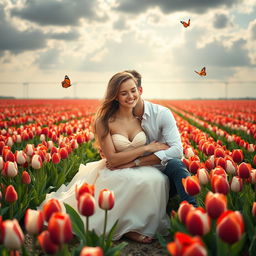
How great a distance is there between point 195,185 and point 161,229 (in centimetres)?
108

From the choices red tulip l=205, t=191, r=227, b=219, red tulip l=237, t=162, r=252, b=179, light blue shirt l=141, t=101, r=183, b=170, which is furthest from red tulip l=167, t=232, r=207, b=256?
light blue shirt l=141, t=101, r=183, b=170

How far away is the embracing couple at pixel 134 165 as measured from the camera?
130 inches

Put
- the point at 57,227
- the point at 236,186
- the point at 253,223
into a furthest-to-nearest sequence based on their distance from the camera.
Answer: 1. the point at 236,186
2. the point at 253,223
3. the point at 57,227

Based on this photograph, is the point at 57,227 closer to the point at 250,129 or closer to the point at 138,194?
the point at 138,194

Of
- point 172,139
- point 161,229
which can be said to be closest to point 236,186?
point 161,229

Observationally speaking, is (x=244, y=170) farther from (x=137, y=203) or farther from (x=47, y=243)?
(x=47, y=243)

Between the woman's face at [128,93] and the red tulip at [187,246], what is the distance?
250 centimetres

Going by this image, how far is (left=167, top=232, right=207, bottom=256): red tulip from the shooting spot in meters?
1.35

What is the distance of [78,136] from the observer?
5820 mm

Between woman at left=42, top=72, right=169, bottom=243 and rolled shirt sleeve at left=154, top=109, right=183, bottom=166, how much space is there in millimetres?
111

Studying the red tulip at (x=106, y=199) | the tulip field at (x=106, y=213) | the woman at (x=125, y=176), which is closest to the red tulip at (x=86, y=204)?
the tulip field at (x=106, y=213)

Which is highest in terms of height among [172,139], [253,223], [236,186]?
[172,139]

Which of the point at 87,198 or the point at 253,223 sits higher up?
the point at 87,198

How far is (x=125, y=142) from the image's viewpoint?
3953 millimetres
